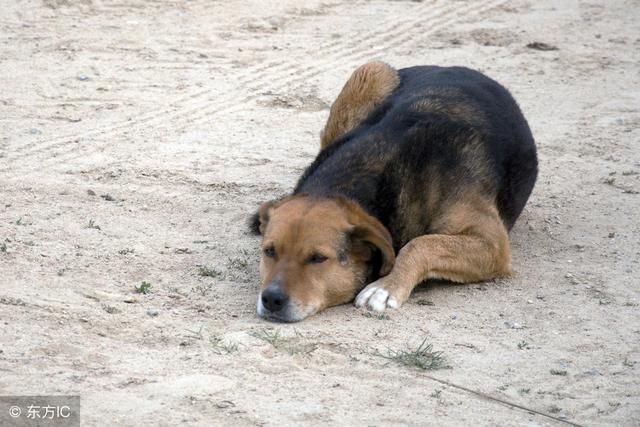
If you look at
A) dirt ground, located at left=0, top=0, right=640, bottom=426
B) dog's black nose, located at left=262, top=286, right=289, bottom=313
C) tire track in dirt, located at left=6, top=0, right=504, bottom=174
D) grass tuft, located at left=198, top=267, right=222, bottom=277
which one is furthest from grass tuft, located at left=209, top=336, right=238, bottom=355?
tire track in dirt, located at left=6, top=0, right=504, bottom=174

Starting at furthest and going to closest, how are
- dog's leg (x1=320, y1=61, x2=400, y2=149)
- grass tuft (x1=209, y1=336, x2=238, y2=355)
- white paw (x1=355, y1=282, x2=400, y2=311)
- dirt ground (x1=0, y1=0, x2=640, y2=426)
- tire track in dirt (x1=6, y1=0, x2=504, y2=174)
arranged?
tire track in dirt (x1=6, y1=0, x2=504, y2=174), dog's leg (x1=320, y1=61, x2=400, y2=149), white paw (x1=355, y1=282, x2=400, y2=311), grass tuft (x1=209, y1=336, x2=238, y2=355), dirt ground (x1=0, y1=0, x2=640, y2=426)

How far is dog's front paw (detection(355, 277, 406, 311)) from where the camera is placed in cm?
664

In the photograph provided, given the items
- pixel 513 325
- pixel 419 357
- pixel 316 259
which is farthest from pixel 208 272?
pixel 513 325

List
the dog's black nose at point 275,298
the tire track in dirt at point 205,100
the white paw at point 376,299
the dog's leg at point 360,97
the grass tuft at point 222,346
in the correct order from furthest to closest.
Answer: the tire track in dirt at point 205,100, the dog's leg at point 360,97, the white paw at point 376,299, the dog's black nose at point 275,298, the grass tuft at point 222,346

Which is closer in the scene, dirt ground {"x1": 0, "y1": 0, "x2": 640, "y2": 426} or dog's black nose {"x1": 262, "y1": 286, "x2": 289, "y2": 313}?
dirt ground {"x1": 0, "y1": 0, "x2": 640, "y2": 426}

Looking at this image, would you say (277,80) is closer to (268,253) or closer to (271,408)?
(268,253)

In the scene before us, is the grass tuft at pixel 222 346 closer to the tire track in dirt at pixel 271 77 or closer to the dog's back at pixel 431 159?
the dog's back at pixel 431 159

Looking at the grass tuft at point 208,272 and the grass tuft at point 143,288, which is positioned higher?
the grass tuft at point 143,288

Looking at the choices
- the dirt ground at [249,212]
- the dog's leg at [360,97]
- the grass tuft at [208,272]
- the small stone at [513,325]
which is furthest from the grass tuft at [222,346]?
the dog's leg at [360,97]

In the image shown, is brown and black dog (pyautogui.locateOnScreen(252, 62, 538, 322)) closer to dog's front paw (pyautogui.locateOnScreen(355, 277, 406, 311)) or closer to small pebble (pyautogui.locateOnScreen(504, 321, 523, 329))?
dog's front paw (pyautogui.locateOnScreen(355, 277, 406, 311))

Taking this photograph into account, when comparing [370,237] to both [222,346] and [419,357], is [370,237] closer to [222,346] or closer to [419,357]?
[419,357]

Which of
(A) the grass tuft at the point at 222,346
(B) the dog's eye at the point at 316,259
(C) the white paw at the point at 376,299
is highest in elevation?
(B) the dog's eye at the point at 316,259

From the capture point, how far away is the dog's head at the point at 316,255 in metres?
6.40

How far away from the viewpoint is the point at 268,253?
658 cm
